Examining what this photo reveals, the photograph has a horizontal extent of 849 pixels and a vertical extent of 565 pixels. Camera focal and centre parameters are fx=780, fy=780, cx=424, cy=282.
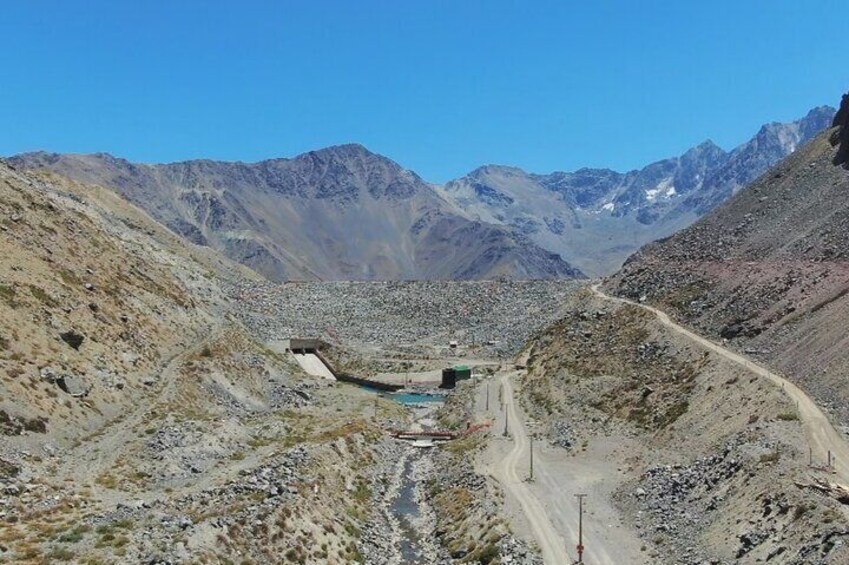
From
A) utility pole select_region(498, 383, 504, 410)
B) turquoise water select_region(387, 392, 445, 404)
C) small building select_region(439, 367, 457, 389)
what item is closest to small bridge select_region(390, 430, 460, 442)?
utility pole select_region(498, 383, 504, 410)

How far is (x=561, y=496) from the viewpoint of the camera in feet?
222

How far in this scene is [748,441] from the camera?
62.1m

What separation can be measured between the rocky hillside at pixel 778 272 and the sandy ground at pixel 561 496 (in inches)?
789

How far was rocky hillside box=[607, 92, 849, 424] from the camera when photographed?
257ft

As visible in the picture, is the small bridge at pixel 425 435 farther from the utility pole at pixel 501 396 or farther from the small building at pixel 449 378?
the small building at pixel 449 378

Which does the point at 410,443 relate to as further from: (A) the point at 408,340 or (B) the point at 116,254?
(A) the point at 408,340

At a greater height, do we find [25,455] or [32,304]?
[32,304]

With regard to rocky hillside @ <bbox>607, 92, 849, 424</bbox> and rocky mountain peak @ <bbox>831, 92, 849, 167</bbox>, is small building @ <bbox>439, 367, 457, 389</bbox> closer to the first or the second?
rocky hillside @ <bbox>607, 92, 849, 424</bbox>

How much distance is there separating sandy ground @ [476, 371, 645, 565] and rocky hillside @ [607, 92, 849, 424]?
2005 centimetres

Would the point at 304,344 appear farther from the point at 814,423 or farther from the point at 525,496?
the point at 814,423

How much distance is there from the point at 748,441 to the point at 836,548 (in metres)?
19.9

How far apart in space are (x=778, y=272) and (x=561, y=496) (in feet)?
178

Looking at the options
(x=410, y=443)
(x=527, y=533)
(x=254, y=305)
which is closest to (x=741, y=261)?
(x=410, y=443)

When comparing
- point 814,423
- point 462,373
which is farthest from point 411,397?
point 814,423
